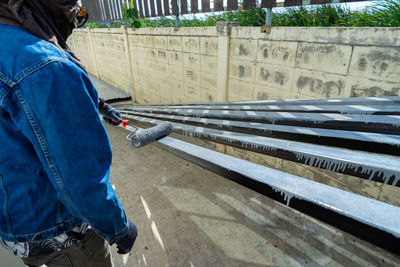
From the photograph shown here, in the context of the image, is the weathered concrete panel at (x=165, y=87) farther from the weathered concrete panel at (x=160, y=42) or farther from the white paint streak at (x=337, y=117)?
the white paint streak at (x=337, y=117)

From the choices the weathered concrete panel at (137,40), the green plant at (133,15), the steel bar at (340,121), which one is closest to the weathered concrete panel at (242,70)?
the steel bar at (340,121)

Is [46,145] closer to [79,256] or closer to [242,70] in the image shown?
[79,256]

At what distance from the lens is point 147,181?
3684 millimetres

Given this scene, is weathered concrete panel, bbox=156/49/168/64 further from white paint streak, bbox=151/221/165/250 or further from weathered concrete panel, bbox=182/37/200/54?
white paint streak, bbox=151/221/165/250

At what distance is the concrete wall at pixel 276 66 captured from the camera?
8.15ft

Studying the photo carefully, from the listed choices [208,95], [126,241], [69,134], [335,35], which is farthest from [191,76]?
[69,134]

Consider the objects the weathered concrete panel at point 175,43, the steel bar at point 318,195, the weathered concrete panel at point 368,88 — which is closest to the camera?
the steel bar at point 318,195

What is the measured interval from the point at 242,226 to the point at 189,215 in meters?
0.74

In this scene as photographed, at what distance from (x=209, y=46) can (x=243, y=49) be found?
0.94m

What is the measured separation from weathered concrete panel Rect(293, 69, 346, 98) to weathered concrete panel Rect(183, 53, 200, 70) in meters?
2.45

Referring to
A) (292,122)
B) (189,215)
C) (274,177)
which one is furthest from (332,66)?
(189,215)

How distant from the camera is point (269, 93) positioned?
3.67m

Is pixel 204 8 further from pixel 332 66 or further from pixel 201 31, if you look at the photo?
pixel 332 66

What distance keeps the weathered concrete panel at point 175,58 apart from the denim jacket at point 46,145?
492 cm
